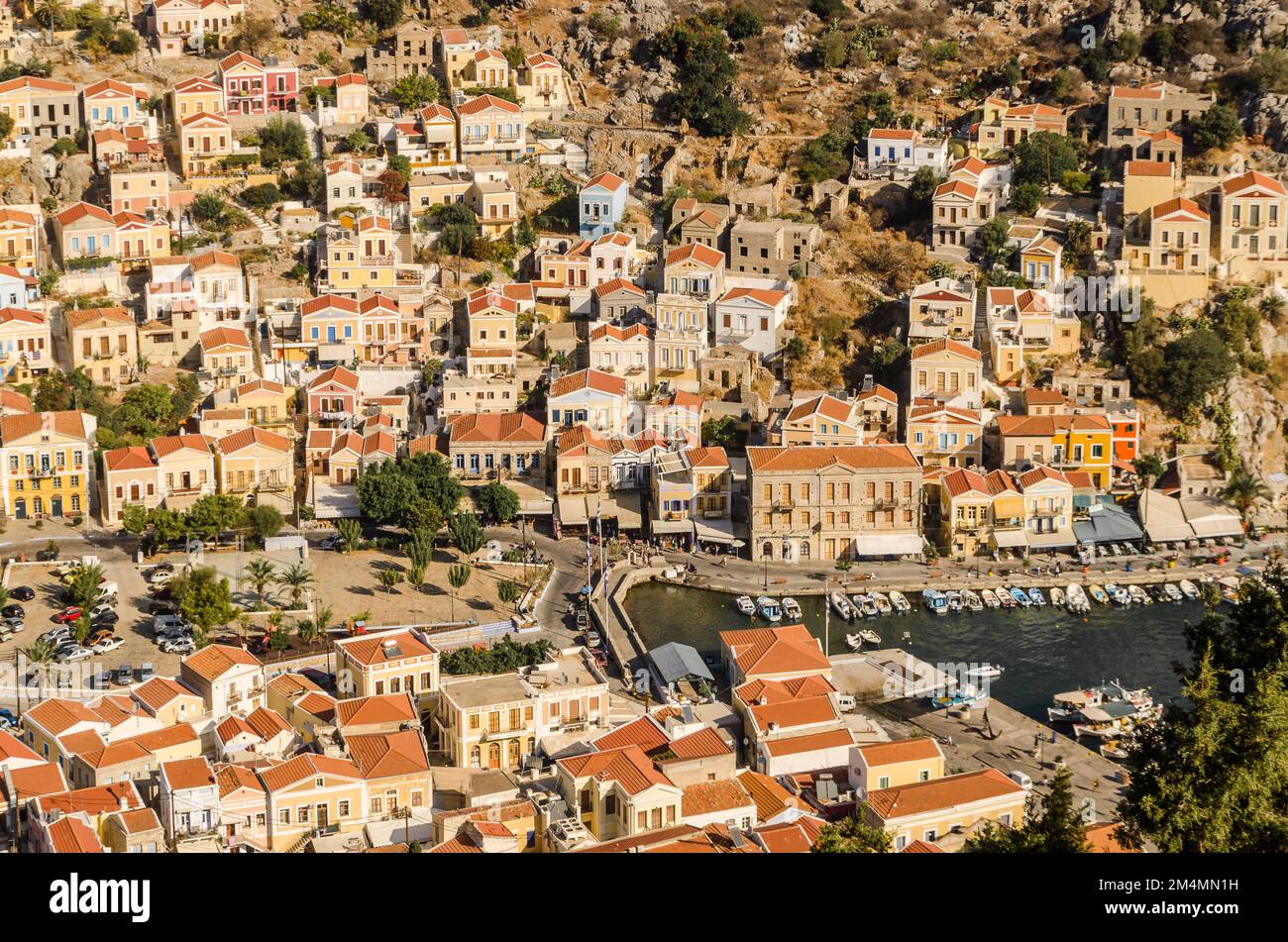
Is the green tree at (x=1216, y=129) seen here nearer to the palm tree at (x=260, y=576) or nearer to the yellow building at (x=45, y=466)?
the palm tree at (x=260, y=576)

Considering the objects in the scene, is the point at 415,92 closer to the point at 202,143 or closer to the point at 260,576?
the point at 202,143

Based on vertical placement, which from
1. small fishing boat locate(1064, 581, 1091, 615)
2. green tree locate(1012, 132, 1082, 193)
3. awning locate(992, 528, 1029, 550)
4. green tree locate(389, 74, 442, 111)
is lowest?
small fishing boat locate(1064, 581, 1091, 615)

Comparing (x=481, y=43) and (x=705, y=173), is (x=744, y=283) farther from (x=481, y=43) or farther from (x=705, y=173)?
(x=481, y=43)

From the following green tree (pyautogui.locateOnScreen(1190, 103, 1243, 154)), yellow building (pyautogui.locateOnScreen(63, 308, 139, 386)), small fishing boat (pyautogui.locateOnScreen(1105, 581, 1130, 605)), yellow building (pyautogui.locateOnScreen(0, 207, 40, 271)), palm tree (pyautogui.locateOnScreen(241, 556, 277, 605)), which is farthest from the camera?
green tree (pyautogui.locateOnScreen(1190, 103, 1243, 154))

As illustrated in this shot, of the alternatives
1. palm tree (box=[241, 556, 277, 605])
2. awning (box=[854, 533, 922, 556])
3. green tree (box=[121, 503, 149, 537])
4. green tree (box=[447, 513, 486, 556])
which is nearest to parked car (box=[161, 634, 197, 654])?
palm tree (box=[241, 556, 277, 605])

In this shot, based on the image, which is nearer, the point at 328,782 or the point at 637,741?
the point at 328,782

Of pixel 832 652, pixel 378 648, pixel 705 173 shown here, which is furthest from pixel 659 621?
pixel 705 173

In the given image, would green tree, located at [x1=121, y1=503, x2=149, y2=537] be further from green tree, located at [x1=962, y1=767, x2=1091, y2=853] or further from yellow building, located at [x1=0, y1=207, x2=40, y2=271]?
green tree, located at [x1=962, y1=767, x2=1091, y2=853]
